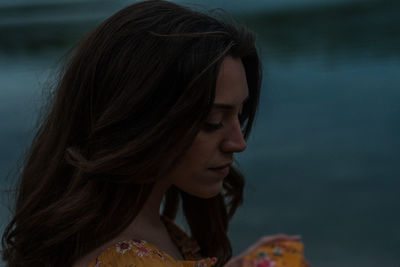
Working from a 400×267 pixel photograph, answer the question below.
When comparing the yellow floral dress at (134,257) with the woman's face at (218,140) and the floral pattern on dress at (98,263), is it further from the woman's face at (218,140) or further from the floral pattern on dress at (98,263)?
the woman's face at (218,140)

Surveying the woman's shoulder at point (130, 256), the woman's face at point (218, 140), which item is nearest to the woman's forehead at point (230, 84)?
the woman's face at point (218, 140)

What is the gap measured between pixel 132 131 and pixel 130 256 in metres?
0.27

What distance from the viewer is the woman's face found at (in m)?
1.27

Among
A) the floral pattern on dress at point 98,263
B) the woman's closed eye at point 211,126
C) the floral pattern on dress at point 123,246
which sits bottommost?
the floral pattern on dress at point 98,263

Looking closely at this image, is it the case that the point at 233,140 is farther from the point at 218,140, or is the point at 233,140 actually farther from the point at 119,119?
the point at 119,119

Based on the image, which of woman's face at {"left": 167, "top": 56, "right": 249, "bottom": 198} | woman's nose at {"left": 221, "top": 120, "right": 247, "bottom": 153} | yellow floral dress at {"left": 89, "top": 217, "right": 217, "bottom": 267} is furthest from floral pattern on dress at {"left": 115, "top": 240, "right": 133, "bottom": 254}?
woman's nose at {"left": 221, "top": 120, "right": 247, "bottom": 153}

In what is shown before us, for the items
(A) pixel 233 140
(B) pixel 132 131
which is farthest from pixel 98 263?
(A) pixel 233 140

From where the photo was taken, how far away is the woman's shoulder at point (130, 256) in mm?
1242

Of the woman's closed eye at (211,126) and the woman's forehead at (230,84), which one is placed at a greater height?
the woman's forehead at (230,84)

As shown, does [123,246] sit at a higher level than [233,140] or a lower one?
lower

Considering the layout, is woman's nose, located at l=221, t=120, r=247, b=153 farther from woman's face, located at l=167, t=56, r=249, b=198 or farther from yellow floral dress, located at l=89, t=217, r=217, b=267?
yellow floral dress, located at l=89, t=217, r=217, b=267

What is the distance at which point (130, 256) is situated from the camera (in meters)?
1.26

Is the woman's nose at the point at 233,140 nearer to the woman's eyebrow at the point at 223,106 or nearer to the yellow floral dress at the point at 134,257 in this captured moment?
the woman's eyebrow at the point at 223,106

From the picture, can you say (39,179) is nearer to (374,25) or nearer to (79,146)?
(79,146)
